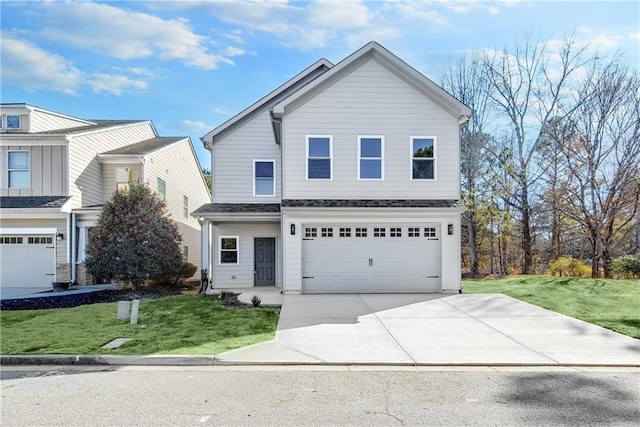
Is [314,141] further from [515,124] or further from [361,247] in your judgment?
[515,124]

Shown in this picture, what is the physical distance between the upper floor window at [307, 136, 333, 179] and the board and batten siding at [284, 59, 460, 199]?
18 centimetres

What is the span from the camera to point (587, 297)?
42.4 ft

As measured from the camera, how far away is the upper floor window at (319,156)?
14.3 m

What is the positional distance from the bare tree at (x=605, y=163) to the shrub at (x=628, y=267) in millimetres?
1382

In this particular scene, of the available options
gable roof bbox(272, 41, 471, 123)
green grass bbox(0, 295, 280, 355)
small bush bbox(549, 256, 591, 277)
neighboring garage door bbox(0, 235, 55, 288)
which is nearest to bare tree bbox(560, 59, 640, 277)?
small bush bbox(549, 256, 591, 277)

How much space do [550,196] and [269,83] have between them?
16239mm

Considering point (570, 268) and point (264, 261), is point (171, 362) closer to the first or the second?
point (264, 261)

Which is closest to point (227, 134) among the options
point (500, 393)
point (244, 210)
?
point (244, 210)

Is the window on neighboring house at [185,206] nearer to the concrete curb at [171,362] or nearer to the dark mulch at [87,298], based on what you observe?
the dark mulch at [87,298]

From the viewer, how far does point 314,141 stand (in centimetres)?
1434

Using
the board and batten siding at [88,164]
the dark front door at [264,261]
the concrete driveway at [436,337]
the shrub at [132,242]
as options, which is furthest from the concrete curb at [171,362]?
the board and batten siding at [88,164]

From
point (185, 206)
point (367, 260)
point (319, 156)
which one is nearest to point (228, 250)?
point (319, 156)

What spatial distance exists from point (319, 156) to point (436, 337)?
7.83 meters

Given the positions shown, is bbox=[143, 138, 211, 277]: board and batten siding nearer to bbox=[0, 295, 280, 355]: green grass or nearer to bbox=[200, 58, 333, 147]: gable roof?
bbox=[200, 58, 333, 147]: gable roof
